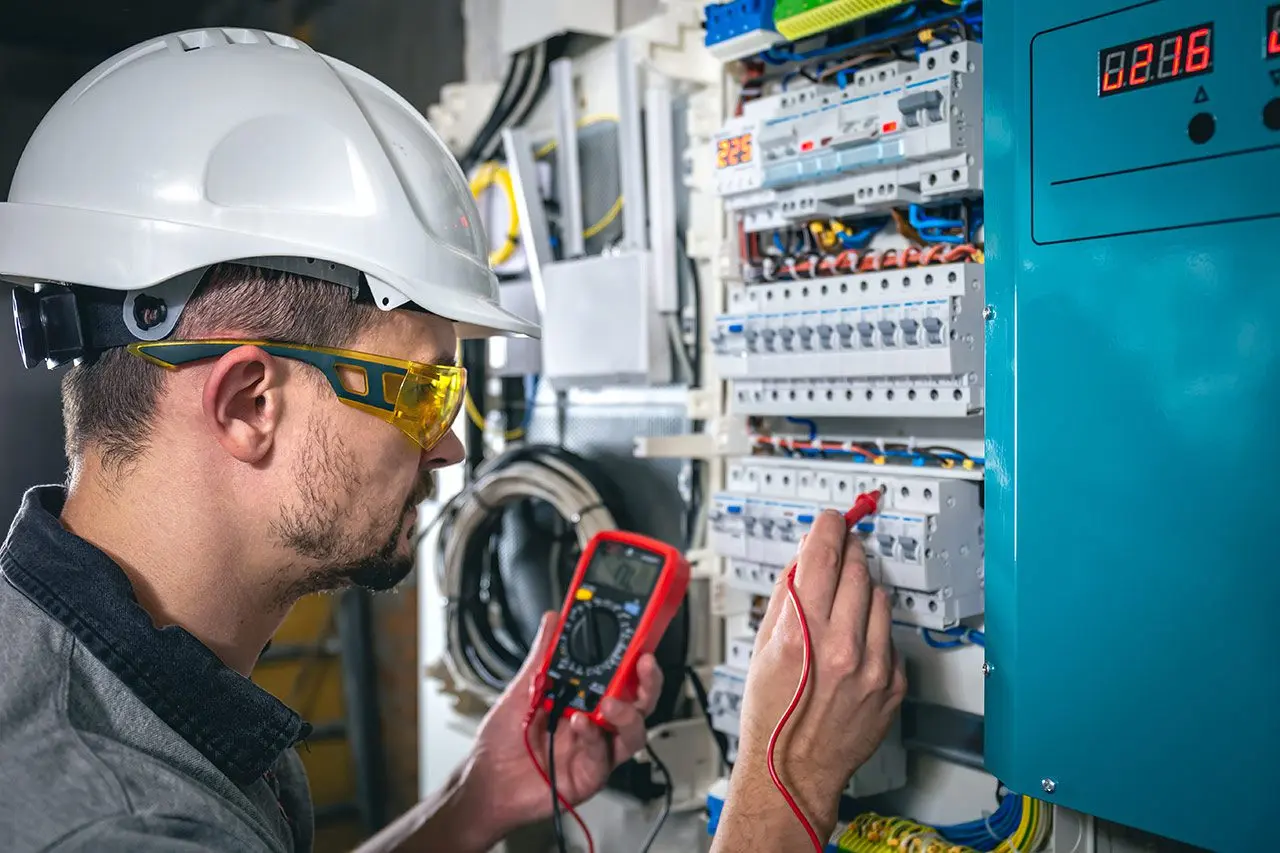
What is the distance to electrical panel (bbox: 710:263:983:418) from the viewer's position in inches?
50.0

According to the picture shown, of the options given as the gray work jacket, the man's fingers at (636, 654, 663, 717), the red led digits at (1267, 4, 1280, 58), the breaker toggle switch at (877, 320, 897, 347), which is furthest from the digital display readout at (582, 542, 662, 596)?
the red led digits at (1267, 4, 1280, 58)

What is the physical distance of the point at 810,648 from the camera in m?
1.17

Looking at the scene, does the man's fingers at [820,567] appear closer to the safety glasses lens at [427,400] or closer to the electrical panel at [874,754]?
the electrical panel at [874,754]

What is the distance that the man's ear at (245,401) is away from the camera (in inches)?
39.3

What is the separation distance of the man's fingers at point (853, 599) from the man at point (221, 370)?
7.0 inches

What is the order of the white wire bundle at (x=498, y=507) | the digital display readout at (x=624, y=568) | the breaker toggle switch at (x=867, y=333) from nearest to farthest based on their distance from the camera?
1. the breaker toggle switch at (x=867, y=333)
2. the digital display readout at (x=624, y=568)
3. the white wire bundle at (x=498, y=507)

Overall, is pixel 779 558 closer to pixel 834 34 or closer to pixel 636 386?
pixel 636 386

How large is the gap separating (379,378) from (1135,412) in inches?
28.8

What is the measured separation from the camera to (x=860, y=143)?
4.39 feet

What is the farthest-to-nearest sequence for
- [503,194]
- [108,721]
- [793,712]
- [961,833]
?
[503,194] < [961,833] < [793,712] < [108,721]

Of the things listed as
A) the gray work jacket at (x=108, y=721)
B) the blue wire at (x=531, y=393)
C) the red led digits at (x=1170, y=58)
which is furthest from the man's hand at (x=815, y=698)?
the blue wire at (x=531, y=393)

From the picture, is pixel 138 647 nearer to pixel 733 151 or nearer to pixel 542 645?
pixel 542 645

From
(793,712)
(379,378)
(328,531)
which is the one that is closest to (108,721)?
(328,531)

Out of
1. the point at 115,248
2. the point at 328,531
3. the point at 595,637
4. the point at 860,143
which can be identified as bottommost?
the point at 595,637
